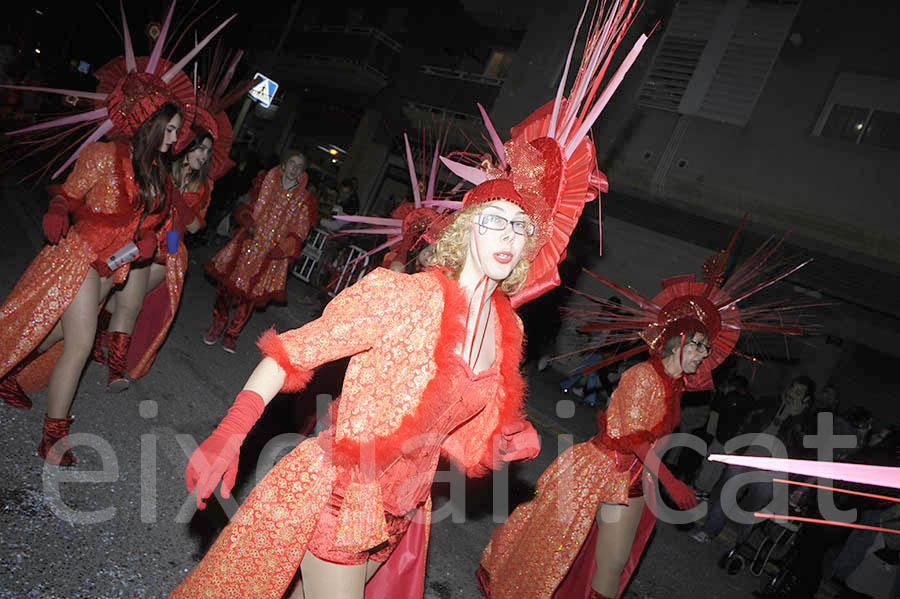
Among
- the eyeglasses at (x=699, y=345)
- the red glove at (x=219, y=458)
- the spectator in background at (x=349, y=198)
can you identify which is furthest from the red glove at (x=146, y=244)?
the spectator in background at (x=349, y=198)

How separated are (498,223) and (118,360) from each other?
3.32m

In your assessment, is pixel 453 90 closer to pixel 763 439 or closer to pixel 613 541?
pixel 763 439

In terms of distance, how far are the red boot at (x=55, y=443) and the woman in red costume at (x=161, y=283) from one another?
3.09 feet

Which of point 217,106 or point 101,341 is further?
point 101,341

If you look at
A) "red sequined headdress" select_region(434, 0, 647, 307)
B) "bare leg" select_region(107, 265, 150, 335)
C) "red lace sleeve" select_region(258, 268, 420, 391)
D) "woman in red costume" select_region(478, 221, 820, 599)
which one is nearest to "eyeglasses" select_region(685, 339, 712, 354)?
"woman in red costume" select_region(478, 221, 820, 599)

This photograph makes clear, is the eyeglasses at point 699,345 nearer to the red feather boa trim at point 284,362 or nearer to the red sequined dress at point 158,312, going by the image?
the red feather boa trim at point 284,362

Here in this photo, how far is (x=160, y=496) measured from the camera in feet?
10.7

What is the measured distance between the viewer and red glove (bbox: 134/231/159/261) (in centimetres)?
356

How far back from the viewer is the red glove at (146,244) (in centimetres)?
356

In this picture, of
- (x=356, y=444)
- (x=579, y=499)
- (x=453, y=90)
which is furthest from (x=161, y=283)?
(x=453, y=90)

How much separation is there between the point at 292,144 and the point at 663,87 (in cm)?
1423

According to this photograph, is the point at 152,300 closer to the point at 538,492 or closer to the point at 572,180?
the point at 538,492

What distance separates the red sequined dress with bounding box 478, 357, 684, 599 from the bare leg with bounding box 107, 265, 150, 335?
2.96 metres

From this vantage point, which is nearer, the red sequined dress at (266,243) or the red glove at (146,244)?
the red glove at (146,244)
